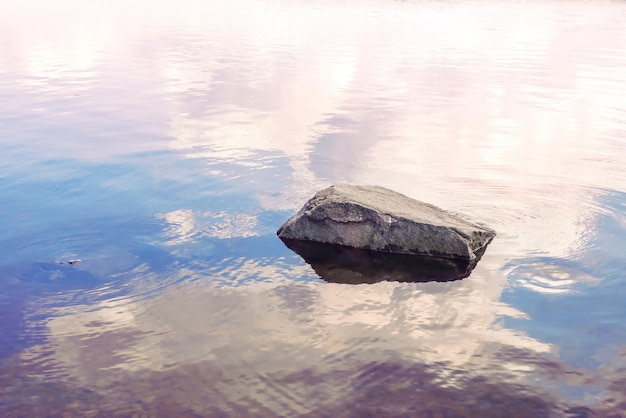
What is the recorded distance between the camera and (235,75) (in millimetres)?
19391

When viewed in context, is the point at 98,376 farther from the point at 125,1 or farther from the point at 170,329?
the point at 125,1

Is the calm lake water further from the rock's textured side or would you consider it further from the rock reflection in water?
the rock's textured side

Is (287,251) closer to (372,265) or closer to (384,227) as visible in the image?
(372,265)

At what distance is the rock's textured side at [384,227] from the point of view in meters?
7.34

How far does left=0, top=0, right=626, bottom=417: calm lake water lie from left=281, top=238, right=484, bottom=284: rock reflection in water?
0.54ft

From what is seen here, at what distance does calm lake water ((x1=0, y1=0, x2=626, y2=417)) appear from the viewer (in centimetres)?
515

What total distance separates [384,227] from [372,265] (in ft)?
1.67

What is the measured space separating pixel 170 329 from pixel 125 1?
5217 centimetres

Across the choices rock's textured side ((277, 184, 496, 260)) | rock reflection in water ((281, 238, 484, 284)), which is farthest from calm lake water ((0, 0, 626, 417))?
rock's textured side ((277, 184, 496, 260))

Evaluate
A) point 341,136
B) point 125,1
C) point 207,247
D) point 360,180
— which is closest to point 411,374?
point 207,247

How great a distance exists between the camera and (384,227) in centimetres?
749

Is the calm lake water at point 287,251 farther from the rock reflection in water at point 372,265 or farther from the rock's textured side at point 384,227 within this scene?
the rock's textured side at point 384,227

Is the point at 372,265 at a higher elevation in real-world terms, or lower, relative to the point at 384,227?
lower

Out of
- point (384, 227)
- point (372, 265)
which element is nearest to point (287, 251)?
point (372, 265)
